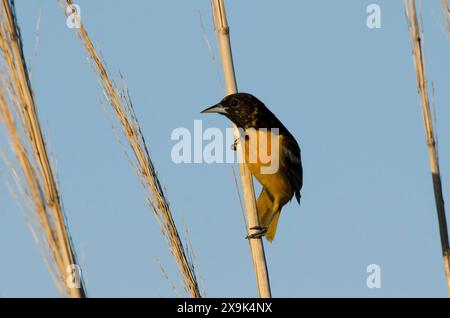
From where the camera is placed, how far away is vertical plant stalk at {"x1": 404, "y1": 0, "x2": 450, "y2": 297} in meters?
3.07

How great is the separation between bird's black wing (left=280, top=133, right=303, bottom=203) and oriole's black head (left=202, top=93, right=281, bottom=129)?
0.18 meters

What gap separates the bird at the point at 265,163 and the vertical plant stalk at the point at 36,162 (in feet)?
6.59

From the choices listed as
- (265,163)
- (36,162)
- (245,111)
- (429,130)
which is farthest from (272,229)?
(36,162)

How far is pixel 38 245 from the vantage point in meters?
2.36

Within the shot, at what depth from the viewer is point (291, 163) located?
501 centimetres

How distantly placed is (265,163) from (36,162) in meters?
2.56

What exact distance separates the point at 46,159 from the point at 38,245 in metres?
0.27

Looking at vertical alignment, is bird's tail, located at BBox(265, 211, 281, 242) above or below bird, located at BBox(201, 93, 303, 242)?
below

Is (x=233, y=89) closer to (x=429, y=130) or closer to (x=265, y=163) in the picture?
(x=429, y=130)

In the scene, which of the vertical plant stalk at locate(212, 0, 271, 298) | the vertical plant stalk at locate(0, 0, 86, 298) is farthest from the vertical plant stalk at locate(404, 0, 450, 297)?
the vertical plant stalk at locate(0, 0, 86, 298)

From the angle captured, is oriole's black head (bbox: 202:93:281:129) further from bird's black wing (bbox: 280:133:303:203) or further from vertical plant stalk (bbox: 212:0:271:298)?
vertical plant stalk (bbox: 212:0:271:298)
